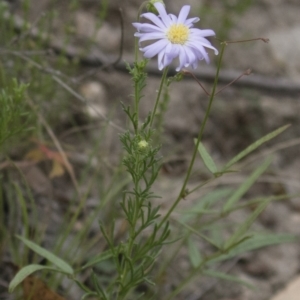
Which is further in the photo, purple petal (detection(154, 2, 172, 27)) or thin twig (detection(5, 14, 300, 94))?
thin twig (detection(5, 14, 300, 94))

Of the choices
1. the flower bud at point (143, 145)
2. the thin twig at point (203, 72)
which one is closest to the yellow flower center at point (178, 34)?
the flower bud at point (143, 145)

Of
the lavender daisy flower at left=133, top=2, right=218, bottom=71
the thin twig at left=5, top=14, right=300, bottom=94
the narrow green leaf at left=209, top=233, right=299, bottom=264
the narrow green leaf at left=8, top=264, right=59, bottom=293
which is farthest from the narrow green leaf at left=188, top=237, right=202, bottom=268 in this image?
the thin twig at left=5, top=14, right=300, bottom=94

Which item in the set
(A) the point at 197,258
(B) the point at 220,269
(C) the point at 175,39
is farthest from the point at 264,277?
(C) the point at 175,39

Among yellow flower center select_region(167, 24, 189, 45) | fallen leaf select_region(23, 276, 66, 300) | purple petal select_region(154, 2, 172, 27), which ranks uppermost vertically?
purple petal select_region(154, 2, 172, 27)

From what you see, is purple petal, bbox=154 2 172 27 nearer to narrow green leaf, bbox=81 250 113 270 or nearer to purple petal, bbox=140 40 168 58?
purple petal, bbox=140 40 168 58

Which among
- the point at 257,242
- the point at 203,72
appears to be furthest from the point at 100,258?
the point at 203,72

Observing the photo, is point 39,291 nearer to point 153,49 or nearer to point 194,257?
point 194,257

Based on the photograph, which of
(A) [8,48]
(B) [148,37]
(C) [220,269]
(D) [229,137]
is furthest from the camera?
(D) [229,137]

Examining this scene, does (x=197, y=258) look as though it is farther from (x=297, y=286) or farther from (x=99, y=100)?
(x=99, y=100)
